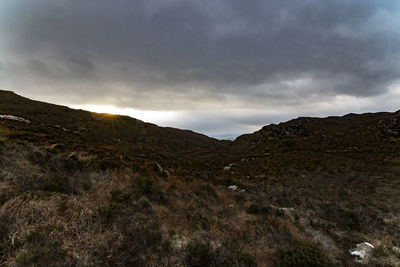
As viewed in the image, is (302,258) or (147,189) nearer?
(302,258)

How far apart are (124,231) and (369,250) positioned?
878 cm

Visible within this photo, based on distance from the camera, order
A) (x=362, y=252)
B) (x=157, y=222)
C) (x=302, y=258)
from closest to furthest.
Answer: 1. (x=302, y=258)
2. (x=157, y=222)
3. (x=362, y=252)

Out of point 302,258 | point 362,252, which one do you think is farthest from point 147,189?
point 362,252

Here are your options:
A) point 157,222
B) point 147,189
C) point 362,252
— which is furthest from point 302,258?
point 147,189

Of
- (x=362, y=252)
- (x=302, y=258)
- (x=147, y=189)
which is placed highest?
(x=147, y=189)

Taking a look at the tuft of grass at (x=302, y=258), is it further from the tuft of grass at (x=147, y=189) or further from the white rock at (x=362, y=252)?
the tuft of grass at (x=147, y=189)

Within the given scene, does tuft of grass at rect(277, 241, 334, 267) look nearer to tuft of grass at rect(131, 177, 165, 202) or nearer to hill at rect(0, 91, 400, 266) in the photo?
hill at rect(0, 91, 400, 266)

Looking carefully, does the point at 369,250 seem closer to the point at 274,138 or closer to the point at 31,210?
the point at 31,210

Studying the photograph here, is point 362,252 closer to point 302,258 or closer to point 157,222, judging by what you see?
point 302,258

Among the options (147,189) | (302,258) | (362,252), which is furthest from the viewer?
(147,189)

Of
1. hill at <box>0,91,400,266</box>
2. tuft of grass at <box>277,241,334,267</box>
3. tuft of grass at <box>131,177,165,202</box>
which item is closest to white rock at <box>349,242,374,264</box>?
hill at <box>0,91,400,266</box>

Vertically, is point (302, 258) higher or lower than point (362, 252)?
higher

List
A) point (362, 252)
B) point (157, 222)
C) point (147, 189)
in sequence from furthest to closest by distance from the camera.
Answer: point (147, 189), point (362, 252), point (157, 222)

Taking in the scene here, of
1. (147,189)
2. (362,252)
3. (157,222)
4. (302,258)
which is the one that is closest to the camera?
(302,258)
